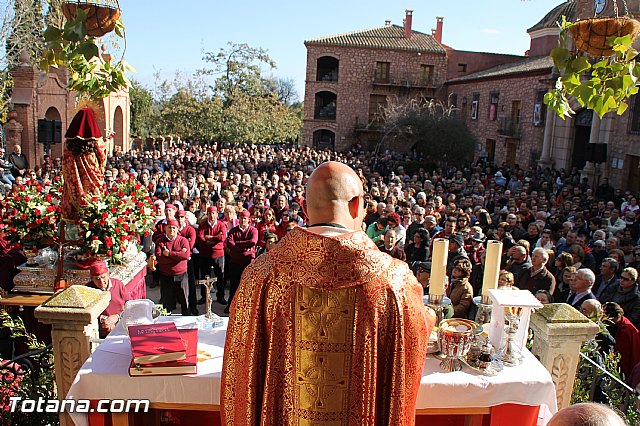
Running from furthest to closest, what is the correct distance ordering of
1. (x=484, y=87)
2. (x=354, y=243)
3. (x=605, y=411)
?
1. (x=484, y=87)
2. (x=354, y=243)
3. (x=605, y=411)

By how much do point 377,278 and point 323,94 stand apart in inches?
1475

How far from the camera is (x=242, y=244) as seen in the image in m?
8.42

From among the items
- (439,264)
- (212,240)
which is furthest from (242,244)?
(439,264)

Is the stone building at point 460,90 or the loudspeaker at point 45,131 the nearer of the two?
the loudspeaker at point 45,131

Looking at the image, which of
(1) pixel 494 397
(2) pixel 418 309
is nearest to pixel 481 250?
(1) pixel 494 397

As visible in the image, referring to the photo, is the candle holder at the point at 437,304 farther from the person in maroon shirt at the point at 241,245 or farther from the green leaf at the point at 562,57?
the person in maroon shirt at the point at 241,245

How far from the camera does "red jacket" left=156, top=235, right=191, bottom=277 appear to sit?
755 centimetres

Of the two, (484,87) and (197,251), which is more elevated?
(484,87)

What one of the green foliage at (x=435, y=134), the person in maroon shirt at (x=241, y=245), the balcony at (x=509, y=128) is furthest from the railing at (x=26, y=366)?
the balcony at (x=509, y=128)

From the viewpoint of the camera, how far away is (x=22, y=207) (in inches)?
247

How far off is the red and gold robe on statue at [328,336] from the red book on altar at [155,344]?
1.74 feet

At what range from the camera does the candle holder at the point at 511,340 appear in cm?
329

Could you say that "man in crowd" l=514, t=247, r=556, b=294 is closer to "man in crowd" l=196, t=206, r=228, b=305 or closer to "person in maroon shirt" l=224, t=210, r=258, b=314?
"person in maroon shirt" l=224, t=210, r=258, b=314

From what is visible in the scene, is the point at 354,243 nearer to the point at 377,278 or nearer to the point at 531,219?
the point at 377,278
